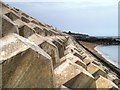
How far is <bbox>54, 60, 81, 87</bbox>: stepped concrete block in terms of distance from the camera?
6.18ft

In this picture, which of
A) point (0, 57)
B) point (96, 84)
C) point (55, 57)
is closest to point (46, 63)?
point (0, 57)

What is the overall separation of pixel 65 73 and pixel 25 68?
1.58ft

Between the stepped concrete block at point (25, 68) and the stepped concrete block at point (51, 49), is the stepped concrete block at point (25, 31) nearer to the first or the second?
the stepped concrete block at point (51, 49)

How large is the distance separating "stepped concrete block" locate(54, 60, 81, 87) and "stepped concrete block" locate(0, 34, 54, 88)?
30 cm

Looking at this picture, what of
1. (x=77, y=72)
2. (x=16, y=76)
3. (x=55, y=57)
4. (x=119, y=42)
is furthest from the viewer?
(x=119, y=42)

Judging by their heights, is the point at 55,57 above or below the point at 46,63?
below

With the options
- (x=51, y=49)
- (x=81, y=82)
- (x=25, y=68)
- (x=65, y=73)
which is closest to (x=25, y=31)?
(x=51, y=49)

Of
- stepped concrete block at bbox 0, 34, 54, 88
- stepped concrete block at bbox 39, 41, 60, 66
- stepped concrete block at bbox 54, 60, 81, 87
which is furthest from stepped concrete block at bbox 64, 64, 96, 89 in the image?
stepped concrete block at bbox 39, 41, 60, 66

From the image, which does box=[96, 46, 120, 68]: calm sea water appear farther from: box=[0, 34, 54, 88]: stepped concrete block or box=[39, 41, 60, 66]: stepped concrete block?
box=[0, 34, 54, 88]: stepped concrete block

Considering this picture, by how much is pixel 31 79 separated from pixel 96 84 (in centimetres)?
63

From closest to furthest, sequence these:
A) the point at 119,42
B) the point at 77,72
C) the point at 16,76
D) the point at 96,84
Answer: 1. the point at 16,76
2. the point at 77,72
3. the point at 96,84
4. the point at 119,42

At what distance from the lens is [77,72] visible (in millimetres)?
1915

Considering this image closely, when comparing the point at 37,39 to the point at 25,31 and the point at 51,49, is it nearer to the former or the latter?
the point at 51,49

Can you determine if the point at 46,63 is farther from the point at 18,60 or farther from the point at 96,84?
the point at 96,84
